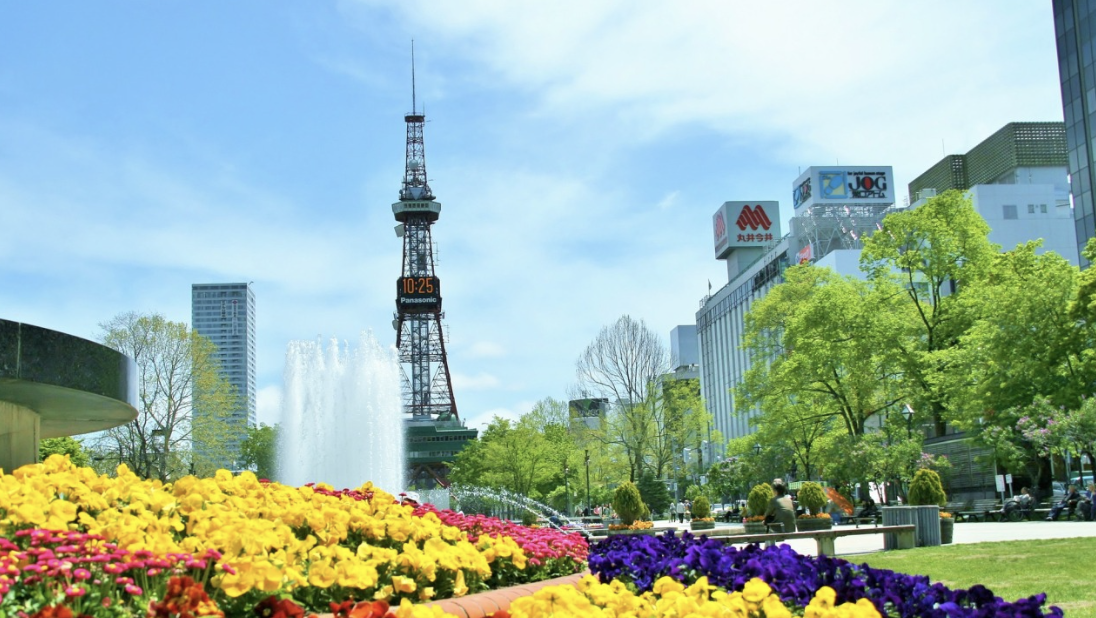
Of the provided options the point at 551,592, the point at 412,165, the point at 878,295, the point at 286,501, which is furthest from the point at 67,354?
the point at 412,165

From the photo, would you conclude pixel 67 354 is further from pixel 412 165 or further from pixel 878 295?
pixel 412 165

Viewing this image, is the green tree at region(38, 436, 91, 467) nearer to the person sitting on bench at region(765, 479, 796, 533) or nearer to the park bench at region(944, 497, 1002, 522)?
the person sitting on bench at region(765, 479, 796, 533)

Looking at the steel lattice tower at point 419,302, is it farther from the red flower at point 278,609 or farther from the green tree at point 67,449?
the red flower at point 278,609

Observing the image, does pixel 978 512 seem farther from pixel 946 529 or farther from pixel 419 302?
pixel 419 302

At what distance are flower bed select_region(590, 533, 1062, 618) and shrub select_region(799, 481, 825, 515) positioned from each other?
23.3 meters

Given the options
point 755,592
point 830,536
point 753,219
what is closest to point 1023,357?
point 830,536

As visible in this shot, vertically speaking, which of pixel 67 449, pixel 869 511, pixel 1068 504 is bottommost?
pixel 869 511

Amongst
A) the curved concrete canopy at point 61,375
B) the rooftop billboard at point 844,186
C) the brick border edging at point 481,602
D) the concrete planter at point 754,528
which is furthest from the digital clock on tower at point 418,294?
the brick border edging at point 481,602

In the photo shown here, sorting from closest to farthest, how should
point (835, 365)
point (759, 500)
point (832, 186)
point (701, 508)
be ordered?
point (759, 500), point (701, 508), point (835, 365), point (832, 186)

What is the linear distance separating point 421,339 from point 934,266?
9186 centimetres

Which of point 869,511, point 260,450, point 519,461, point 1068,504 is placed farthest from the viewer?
point 260,450

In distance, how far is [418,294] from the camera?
125188 millimetres

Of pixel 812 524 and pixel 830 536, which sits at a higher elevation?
pixel 830 536

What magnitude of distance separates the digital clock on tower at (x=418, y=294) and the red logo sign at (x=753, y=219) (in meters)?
37.1
